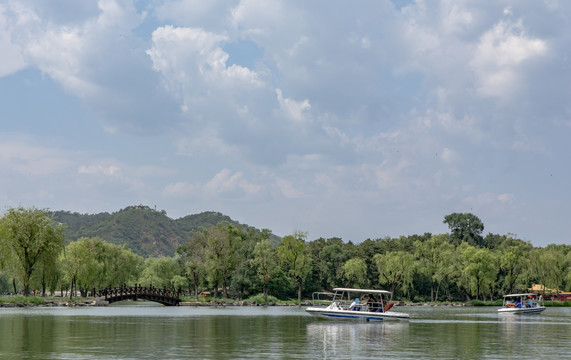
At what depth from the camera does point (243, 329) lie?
4691 centimetres

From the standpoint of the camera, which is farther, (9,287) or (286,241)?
(9,287)

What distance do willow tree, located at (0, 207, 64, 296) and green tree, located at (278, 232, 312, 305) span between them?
169 ft

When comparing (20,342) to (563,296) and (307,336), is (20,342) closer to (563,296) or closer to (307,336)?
(307,336)

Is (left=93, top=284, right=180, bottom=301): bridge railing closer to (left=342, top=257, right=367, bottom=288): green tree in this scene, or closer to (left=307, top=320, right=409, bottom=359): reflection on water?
(left=342, top=257, right=367, bottom=288): green tree

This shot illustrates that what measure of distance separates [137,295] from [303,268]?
3750 centimetres

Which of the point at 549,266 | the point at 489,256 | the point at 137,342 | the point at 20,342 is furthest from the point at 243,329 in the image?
the point at 549,266

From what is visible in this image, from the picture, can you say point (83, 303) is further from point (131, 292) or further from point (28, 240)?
point (28, 240)

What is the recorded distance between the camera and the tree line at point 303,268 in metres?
117

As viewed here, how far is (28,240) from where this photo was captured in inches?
3189

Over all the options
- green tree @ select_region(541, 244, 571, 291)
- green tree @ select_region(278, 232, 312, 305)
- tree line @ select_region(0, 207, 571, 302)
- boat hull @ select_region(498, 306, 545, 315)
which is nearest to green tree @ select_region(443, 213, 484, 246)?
tree line @ select_region(0, 207, 571, 302)

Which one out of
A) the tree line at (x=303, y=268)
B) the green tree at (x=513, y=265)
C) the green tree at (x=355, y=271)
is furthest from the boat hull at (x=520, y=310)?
the green tree at (x=355, y=271)

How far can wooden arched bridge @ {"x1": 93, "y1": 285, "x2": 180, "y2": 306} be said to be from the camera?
9771cm

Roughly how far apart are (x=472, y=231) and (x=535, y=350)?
15658 centimetres

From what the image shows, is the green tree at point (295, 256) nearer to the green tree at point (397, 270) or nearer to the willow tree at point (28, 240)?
the green tree at point (397, 270)
